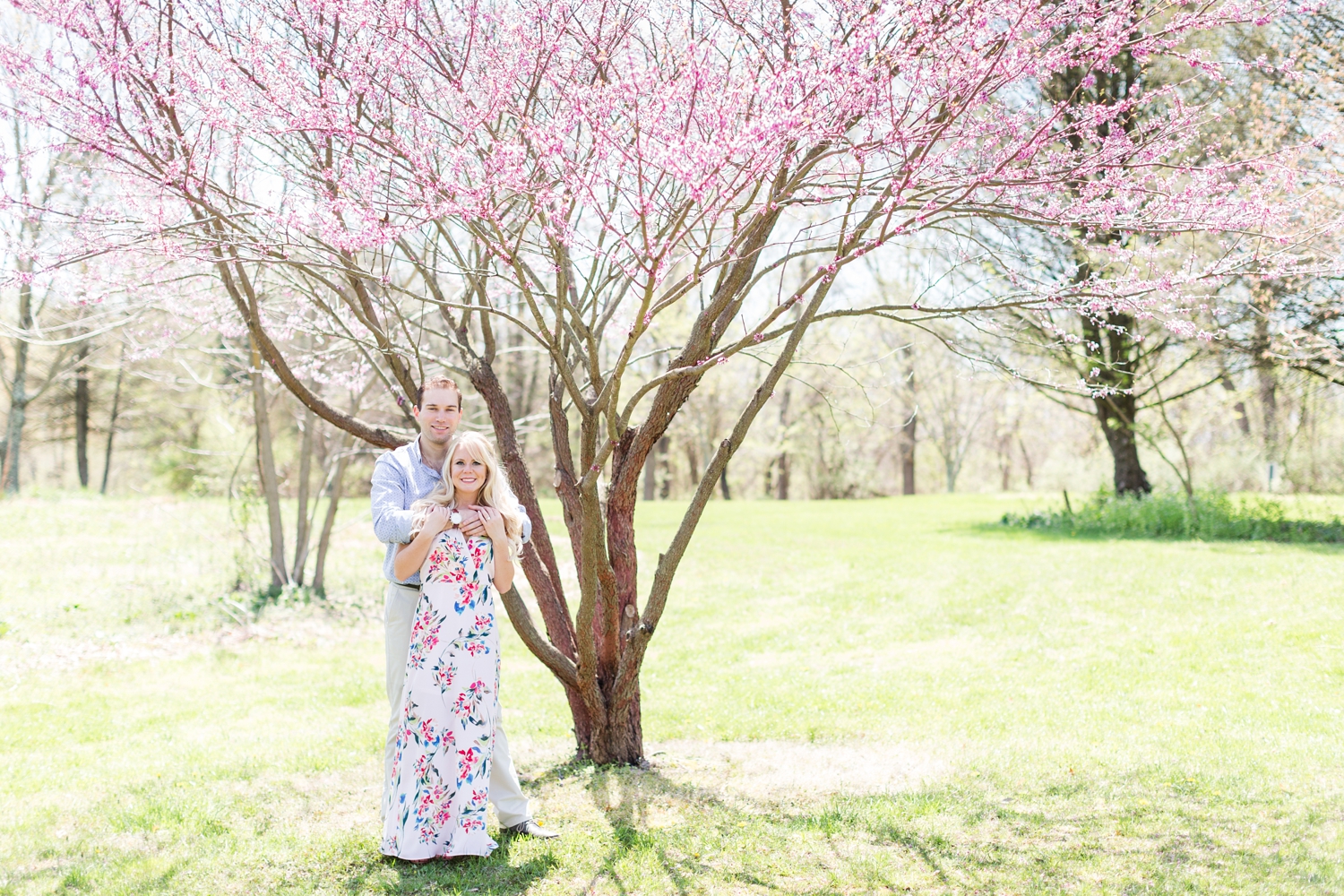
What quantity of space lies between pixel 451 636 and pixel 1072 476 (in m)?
19.7

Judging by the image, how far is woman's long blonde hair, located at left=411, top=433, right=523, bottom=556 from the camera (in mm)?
3521

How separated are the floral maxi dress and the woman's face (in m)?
0.17

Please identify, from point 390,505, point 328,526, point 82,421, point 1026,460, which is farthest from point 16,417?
point 1026,460

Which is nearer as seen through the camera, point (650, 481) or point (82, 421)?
point (82, 421)

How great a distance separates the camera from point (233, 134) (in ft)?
12.6

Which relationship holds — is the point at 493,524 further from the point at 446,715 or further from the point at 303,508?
the point at 303,508

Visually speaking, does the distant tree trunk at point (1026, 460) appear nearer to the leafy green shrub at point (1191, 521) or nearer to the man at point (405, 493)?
the leafy green shrub at point (1191, 521)

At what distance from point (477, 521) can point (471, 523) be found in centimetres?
2

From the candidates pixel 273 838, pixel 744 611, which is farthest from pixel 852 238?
pixel 744 611

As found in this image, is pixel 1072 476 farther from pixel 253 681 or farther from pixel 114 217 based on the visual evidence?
pixel 114 217

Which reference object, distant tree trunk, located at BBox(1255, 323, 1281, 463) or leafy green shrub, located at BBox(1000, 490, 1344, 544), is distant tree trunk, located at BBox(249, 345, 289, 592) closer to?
distant tree trunk, located at BBox(1255, 323, 1281, 463)

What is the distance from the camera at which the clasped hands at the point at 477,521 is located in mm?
3455

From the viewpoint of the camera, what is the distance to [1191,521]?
1303cm

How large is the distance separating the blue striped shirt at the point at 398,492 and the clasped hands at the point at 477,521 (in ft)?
0.35
